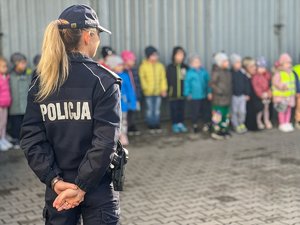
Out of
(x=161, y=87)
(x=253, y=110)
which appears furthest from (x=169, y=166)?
(x=253, y=110)

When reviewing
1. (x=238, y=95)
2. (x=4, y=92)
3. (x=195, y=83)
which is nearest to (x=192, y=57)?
(x=195, y=83)

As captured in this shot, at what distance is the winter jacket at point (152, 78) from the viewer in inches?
388

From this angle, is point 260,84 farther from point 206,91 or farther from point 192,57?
point 192,57

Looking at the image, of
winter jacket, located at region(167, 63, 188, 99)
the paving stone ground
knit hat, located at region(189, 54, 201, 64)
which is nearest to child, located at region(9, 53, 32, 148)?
the paving stone ground

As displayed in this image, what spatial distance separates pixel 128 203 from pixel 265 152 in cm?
334

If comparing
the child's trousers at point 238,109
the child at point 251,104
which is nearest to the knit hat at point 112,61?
the child's trousers at point 238,109

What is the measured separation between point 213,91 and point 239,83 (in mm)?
551

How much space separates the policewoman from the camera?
305cm

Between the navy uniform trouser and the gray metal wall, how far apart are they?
20.4 ft

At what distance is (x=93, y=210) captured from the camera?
123 inches

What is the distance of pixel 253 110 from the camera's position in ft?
34.4

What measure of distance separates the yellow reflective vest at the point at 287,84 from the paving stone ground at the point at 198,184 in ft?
3.59

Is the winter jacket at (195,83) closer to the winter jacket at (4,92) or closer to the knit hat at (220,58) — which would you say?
the knit hat at (220,58)

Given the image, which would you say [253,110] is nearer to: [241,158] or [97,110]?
[241,158]
